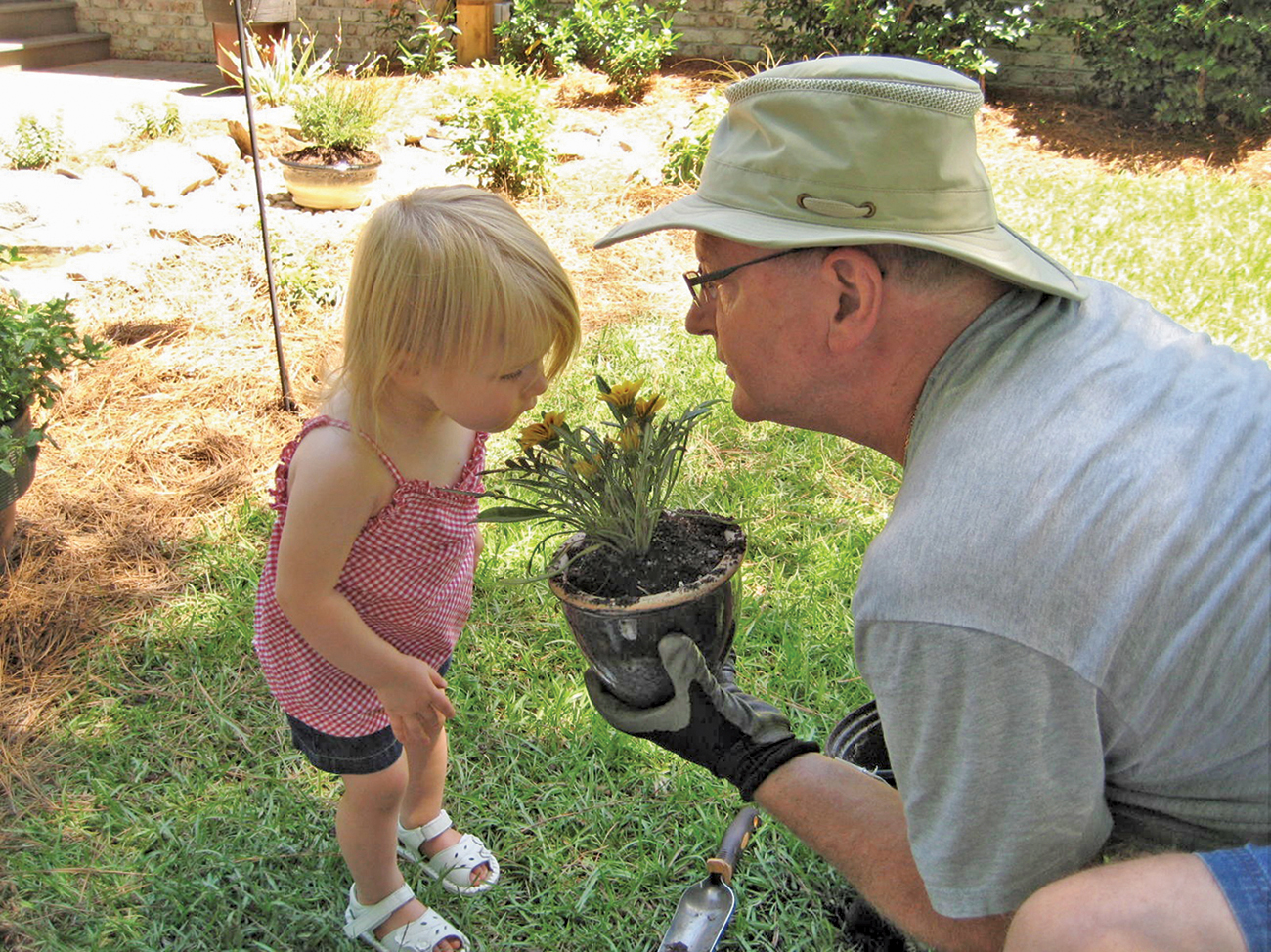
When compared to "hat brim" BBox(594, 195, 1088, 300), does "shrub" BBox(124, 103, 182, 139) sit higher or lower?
lower

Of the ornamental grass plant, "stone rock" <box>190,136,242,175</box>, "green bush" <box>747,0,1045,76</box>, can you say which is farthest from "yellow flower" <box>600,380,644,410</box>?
"green bush" <box>747,0,1045,76</box>

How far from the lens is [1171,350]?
53.7 inches

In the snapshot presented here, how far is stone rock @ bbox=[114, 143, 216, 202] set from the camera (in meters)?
5.61

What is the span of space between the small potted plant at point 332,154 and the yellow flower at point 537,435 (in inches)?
180

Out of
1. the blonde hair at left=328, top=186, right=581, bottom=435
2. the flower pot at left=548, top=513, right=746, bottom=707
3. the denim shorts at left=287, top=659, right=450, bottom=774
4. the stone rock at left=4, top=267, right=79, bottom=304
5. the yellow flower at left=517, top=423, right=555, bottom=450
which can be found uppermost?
the blonde hair at left=328, top=186, right=581, bottom=435

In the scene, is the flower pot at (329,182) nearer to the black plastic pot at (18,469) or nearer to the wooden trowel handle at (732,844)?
the black plastic pot at (18,469)

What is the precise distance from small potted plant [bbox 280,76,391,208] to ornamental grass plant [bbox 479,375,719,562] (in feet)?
14.9

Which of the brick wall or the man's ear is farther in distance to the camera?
the brick wall

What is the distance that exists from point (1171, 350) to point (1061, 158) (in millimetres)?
6716

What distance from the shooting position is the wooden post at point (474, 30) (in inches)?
332

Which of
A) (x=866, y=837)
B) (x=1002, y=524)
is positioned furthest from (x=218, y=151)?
(x=1002, y=524)

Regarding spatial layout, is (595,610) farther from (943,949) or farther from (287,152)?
(287,152)

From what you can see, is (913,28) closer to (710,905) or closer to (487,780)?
(487,780)

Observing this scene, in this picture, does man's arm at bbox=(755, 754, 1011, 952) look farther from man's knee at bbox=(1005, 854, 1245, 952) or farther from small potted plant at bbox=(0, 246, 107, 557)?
small potted plant at bbox=(0, 246, 107, 557)
